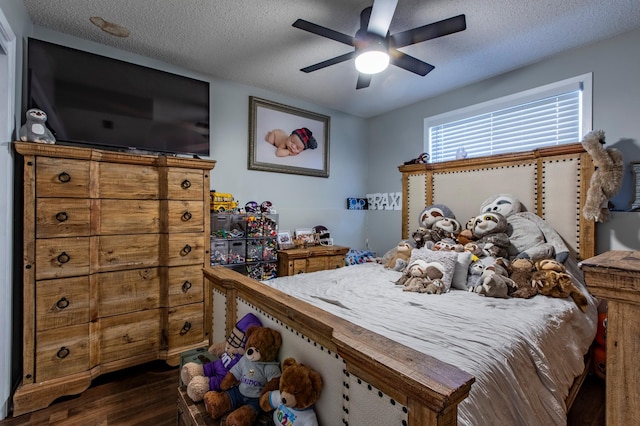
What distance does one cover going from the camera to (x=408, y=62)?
6.96ft

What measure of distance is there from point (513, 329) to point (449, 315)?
26 centimetres

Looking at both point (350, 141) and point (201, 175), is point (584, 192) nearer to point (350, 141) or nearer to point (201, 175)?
point (350, 141)

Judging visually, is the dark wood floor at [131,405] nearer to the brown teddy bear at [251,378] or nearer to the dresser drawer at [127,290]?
the dresser drawer at [127,290]

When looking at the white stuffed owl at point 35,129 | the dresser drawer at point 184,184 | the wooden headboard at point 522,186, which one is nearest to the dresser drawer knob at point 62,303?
the dresser drawer at point 184,184

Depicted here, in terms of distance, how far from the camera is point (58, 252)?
1878 millimetres

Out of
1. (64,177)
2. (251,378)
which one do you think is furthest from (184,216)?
(251,378)

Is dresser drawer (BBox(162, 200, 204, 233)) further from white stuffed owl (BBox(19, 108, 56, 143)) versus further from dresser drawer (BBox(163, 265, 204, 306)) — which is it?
white stuffed owl (BBox(19, 108, 56, 143))

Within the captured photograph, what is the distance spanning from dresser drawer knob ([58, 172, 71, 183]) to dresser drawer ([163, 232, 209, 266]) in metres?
0.68

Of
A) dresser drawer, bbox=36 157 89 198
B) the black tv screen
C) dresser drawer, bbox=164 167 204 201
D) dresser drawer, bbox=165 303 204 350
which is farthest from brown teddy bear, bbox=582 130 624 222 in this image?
dresser drawer, bbox=36 157 89 198

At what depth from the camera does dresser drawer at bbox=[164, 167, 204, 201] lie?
7.33 ft

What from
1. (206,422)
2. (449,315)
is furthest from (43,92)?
(449,315)

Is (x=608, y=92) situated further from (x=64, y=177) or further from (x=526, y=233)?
(x=64, y=177)

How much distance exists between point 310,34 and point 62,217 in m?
2.07

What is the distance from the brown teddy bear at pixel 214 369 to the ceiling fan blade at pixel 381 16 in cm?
173
